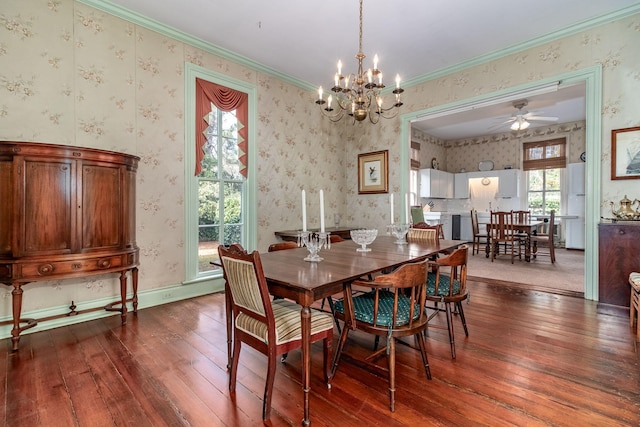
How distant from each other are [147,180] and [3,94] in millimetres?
1279

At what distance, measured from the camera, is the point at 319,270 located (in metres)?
1.85

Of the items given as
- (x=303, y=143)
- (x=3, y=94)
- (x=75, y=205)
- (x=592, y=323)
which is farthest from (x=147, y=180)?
(x=592, y=323)

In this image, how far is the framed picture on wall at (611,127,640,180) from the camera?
10.6 feet

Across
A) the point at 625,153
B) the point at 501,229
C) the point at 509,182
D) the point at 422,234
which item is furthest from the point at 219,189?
the point at 509,182

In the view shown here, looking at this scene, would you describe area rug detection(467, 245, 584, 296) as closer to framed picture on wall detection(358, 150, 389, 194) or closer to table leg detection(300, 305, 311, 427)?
framed picture on wall detection(358, 150, 389, 194)

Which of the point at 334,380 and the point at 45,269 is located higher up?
the point at 45,269

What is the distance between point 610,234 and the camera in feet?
10.2

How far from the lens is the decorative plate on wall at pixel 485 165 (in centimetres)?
854

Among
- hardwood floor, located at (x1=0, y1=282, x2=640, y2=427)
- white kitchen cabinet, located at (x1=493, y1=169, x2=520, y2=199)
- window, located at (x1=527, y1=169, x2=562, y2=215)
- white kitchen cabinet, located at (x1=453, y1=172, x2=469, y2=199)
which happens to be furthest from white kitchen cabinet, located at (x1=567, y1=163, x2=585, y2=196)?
hardwood floor, located at (x1=0, y1=282, x2=640, y2=427)

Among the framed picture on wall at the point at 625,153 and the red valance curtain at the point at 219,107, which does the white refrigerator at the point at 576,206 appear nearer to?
the framed picture on wall at the point at 625,153

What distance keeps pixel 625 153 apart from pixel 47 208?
5.54 meters

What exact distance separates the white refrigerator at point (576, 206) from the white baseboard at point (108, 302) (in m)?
7.93

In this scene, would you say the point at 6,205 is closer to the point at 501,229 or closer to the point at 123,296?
the point at 123,296

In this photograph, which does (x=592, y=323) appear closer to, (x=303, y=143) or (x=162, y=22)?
(x=303, y=143)
